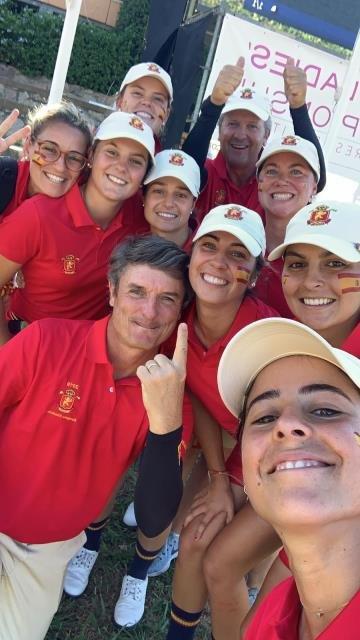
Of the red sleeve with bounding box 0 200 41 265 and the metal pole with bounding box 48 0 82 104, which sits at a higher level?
the metal pole with bounding box 48 0 82 104

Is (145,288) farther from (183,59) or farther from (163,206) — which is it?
(183,59)

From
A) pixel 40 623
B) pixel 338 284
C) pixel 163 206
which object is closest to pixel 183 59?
pixel 163 206

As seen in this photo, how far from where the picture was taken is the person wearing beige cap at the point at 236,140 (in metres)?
3.64

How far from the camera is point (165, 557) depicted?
10.4 feet

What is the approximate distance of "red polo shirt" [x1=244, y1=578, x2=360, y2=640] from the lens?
1252 mm

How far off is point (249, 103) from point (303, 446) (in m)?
2.85

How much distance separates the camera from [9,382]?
2.16 m

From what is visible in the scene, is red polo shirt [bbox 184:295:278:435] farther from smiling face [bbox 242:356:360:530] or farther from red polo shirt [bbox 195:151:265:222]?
red polo shirt [bbox 195:151:265:222]

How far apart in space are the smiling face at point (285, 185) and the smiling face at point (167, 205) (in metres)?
0.44

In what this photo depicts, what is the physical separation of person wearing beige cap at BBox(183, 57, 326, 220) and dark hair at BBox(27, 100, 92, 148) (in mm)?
859

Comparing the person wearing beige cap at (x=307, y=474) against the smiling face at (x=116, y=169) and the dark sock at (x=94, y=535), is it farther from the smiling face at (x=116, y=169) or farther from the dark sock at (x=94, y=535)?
the smiling face at (x=116, y=169)

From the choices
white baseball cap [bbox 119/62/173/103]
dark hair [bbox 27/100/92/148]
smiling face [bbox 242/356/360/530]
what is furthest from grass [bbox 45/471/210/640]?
white baseball cap [bbox 119/62/173/103]

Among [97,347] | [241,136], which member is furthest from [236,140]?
[97,347]

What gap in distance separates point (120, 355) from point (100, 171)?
1.12 metres
